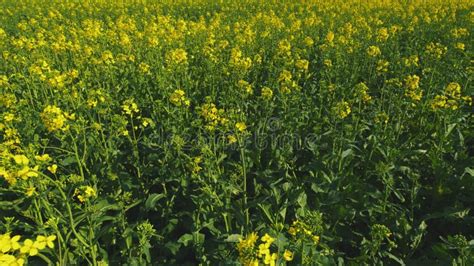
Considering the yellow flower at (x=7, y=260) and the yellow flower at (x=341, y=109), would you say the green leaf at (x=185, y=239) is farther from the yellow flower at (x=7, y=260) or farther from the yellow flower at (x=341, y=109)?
the yellow flower at (x=341, y=109)

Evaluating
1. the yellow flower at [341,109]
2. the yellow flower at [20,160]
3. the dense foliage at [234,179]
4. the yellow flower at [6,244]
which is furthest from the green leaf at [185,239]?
the yellow flower at [341,109]

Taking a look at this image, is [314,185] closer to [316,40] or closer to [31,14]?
[316,40]

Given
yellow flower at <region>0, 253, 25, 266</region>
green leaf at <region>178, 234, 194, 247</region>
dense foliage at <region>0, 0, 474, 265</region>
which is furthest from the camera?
green leaf at <region>178, 234, 194, 247</region>

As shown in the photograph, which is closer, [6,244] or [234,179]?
[6,244]

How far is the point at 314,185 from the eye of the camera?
12.3ft

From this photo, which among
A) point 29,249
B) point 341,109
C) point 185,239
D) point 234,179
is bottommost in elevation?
point 185,239

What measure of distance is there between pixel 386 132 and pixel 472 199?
1.24m

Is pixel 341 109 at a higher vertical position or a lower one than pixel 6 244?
lower

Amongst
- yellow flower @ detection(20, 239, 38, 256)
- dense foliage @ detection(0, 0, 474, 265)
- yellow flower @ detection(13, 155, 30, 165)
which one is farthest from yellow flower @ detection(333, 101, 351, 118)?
yellow flower @ detection(20, 239, 38, 256)

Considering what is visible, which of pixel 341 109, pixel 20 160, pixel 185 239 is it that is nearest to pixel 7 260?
pixel 20 160

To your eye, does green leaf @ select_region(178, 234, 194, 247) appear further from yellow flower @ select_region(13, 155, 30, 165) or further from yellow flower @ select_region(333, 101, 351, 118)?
yellow flower @ select_region(333, 101, 351, 118)

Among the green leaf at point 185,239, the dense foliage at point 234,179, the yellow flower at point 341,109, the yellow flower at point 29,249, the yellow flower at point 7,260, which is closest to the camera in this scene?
the yellow flower at point 7,260

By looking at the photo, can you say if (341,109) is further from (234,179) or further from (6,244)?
(6,244)

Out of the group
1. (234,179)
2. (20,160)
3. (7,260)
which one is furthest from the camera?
(234,179)
